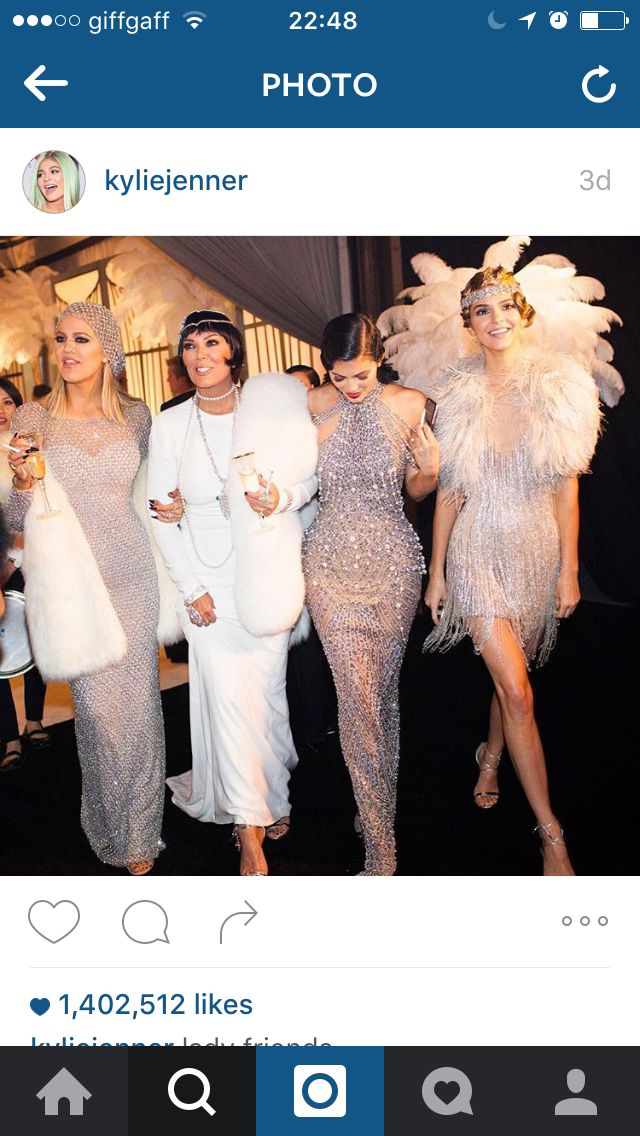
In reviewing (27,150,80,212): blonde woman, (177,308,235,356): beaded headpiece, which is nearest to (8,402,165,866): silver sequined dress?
(177,308,235,356): beaded headpiece

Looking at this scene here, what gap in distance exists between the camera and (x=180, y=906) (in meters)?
1.45

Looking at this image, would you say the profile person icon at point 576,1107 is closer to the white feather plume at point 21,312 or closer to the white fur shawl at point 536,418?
the white fur shawl at point 536,418

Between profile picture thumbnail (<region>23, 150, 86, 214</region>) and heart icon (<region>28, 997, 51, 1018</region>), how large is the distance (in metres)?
1.12

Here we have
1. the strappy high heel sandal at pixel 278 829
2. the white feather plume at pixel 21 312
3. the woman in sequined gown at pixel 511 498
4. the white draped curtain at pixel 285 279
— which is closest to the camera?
the woman in sequined gown at pixel 511 498

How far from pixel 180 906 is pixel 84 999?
18 centimetres

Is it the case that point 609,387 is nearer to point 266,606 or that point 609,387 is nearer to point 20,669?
point 266,606

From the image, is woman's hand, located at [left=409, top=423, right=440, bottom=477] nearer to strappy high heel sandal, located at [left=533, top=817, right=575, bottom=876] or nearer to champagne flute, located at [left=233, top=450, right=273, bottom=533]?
champagne flute, located at [left=233, top=450, right=273, bottom=533]

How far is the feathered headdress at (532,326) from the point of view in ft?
7.32

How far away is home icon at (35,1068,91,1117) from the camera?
49.4 inches
